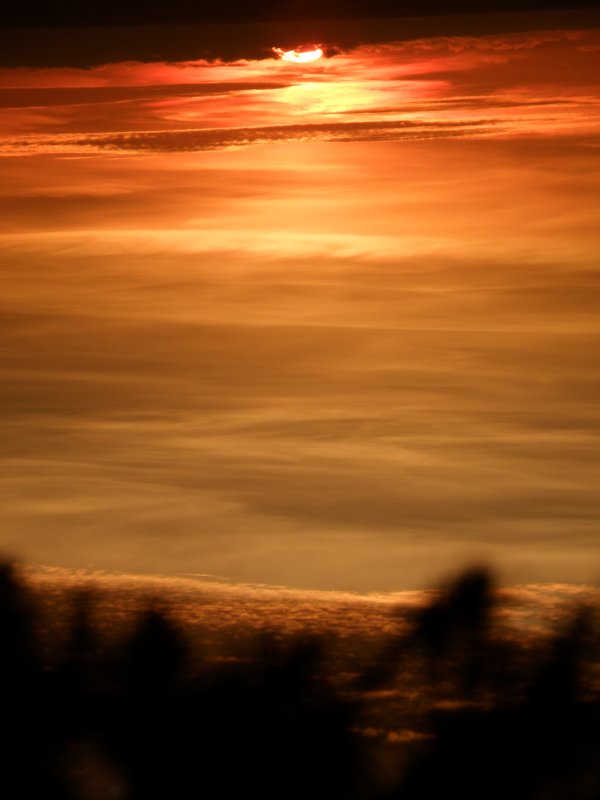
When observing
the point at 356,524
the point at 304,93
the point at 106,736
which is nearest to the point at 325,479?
the point at 356,524

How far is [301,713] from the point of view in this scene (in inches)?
143

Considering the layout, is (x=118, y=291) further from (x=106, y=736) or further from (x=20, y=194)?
(x=106, y=736)

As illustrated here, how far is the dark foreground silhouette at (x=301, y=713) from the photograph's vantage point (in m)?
3.34

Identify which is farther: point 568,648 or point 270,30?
point 270,30

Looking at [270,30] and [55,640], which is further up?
[270,30]

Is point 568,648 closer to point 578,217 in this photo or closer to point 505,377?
point 505,377

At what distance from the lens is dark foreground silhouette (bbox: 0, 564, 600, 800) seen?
3340 mm

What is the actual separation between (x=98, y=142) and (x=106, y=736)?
9264 millimetres

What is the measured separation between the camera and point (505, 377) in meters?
6.39

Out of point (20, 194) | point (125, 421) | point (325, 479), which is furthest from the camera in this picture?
point (20, 194)

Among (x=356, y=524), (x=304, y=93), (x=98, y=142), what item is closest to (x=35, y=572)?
(x=356, y=524)

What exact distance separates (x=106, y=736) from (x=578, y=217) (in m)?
6.59

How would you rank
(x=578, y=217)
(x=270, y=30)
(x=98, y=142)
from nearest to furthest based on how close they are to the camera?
(x=578, y=217) < (x=98, y=142) < (x=270, y=30)

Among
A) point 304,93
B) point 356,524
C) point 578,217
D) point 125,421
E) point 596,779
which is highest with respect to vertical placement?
A: point 304,93
